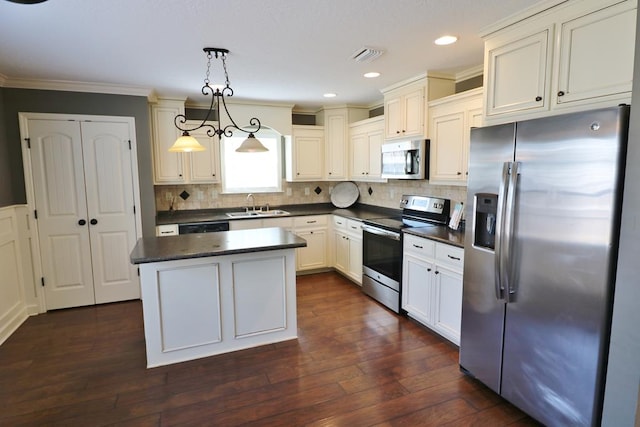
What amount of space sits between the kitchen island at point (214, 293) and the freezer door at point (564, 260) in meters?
1.65

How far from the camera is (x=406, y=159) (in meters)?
3.73

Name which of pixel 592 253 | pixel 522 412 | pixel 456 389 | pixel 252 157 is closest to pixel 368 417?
pixel 456 389

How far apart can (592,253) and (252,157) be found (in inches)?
168

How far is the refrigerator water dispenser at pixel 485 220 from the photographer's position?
7.22 feet

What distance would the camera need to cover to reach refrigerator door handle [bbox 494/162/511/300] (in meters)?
2.04

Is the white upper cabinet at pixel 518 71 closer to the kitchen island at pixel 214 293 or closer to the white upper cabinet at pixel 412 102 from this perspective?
the white upper cabinet at pixel 412 102

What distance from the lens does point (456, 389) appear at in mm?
2363

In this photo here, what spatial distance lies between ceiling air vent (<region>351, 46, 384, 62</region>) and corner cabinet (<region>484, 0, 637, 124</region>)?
2.63ft

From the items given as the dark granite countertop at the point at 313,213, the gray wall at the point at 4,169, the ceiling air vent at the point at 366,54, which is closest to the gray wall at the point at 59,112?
the gray wall at the point at 4,169

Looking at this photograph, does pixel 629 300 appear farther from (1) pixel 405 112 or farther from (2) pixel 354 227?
(2) pixel 354 227

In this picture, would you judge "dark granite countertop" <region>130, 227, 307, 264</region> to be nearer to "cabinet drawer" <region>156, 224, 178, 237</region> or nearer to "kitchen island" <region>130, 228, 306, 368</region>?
"kitchen island" <region>130, 228, 306, 368</region>

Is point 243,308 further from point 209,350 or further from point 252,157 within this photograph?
point 252,157

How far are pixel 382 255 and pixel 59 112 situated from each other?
373 cm

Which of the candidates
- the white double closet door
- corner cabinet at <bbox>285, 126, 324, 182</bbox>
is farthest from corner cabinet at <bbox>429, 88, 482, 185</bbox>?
the white double closet door
